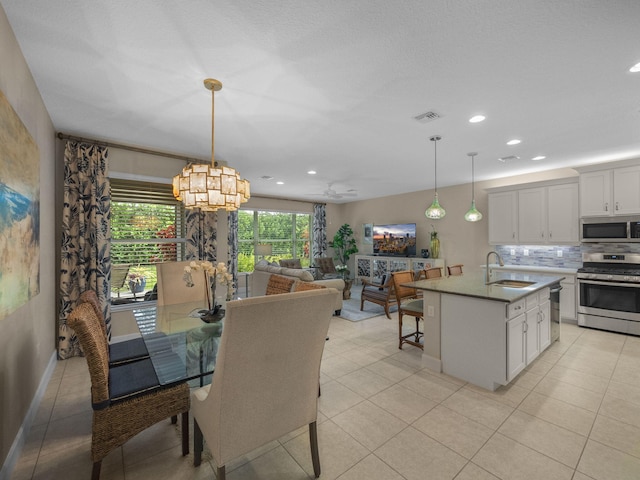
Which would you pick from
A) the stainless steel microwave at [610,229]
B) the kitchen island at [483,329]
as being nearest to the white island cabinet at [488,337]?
the kitchen island at [483,329]

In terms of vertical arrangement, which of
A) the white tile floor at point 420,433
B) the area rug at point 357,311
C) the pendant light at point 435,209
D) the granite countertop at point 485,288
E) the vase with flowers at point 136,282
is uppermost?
the pendant light at point 435,209

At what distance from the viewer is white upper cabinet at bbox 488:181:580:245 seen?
4551 millimetres

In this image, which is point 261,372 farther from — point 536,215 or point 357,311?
point 536,215

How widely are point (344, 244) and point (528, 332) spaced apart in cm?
600

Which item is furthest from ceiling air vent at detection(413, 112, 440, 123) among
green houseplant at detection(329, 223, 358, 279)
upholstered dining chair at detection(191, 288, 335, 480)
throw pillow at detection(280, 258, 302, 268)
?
green houseplant at detection(329, 223, 358, 279)

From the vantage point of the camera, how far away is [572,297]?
14.3 feet

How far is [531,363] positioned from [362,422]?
2210 millimetres

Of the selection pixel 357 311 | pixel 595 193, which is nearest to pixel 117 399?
pixel 357 311

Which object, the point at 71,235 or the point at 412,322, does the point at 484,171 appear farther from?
the point at 71,235

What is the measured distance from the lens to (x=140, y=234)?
4.17 metres

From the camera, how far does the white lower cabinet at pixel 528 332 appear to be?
8.33 ft

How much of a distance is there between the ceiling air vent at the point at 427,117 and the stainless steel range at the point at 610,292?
3572 millimetres

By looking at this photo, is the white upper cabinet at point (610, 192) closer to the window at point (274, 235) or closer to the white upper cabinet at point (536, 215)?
the white upper cabinet at point (536, 215)

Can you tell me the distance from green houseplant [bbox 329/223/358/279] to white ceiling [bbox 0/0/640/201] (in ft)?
16.2
